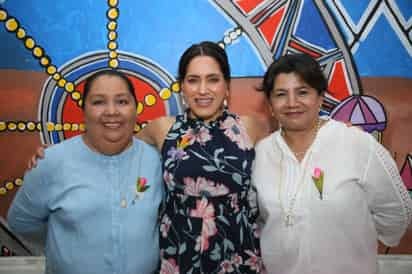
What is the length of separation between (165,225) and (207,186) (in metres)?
0.24

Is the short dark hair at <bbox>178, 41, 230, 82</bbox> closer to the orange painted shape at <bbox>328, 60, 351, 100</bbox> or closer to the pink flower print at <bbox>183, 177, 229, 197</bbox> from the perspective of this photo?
the pink flower print at <bbox>183, 177, 229, 197</bbox>

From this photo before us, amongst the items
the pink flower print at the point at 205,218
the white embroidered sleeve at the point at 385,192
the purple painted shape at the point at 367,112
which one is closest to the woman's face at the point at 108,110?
the pink flower print at the point at 205,218

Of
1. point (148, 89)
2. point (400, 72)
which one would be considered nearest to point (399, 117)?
point (400, 72)

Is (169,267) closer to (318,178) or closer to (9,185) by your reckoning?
(318,178)

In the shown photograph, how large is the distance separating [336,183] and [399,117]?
31.7 inches

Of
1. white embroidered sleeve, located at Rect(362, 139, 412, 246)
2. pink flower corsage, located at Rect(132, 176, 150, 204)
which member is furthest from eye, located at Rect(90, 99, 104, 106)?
white embroidered sleeve, located at Rect(362, 139, 412, 246)

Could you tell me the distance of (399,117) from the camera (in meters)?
2.09

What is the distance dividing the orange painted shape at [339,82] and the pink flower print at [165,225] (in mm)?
1062

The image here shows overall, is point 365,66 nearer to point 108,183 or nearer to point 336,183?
point 336,183

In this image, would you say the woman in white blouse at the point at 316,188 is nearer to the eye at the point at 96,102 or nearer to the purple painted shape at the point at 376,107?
the purple painted shape at the point at 376,107

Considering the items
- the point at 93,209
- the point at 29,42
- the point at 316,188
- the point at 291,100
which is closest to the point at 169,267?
the point at 93,209

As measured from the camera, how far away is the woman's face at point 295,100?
1.55 meters

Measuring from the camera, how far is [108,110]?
150 centimetres

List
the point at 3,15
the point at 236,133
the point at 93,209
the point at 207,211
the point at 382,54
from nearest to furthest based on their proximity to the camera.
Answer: the point at 93,209 < the point at 207,211 < the point at 236,133 < the point at 3,15 < the point at 382,54
